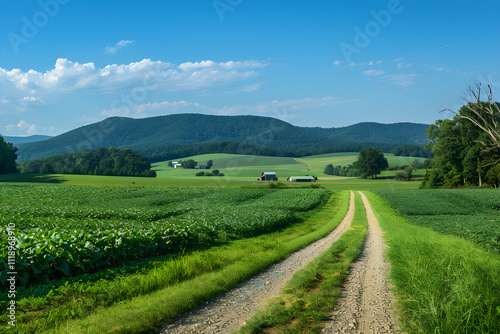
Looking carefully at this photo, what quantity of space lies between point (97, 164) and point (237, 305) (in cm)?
11243

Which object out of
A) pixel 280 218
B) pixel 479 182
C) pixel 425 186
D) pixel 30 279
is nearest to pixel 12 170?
pixel 280 218

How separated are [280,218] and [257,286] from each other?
14680 mm

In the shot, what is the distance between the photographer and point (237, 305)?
8.05 meters

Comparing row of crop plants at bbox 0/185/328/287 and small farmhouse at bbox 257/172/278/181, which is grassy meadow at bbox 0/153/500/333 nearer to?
row of crop plants at bbox 0/185/328/287

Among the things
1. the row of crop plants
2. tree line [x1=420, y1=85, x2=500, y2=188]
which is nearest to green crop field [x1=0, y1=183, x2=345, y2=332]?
the row of crop plants

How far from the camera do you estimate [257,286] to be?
9.62m

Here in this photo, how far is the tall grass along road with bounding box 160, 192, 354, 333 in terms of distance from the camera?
6.79 metres

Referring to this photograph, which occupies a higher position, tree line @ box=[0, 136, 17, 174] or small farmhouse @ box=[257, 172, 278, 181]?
tree line @ box=[0, 136, 17, 174]

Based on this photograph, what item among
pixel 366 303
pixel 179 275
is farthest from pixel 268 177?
pixel 366 303

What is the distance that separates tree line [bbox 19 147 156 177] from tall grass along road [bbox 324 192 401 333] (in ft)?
323

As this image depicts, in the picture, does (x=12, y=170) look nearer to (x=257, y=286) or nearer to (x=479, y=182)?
(x=257, y=286)

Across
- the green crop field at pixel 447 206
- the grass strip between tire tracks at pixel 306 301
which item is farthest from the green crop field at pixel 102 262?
the green crop field at pixel 447 206

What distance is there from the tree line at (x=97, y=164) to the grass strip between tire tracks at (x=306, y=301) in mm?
97735

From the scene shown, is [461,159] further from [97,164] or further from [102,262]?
[97,164]
